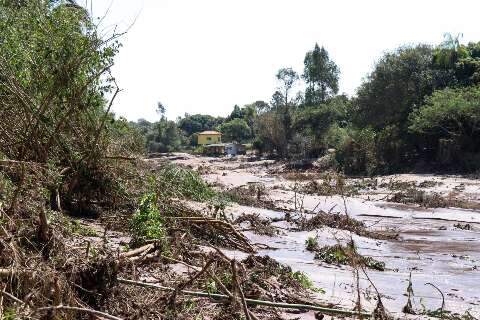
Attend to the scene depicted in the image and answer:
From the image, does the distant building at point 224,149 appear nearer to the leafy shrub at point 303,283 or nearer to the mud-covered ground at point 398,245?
the mud-covered ground at point 398,245

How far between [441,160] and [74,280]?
1273 inches

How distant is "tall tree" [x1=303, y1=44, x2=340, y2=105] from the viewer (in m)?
71.9

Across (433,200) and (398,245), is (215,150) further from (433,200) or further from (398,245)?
(398,245)

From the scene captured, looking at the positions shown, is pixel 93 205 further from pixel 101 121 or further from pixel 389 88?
pixel 389 88

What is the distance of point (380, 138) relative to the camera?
3822 cm

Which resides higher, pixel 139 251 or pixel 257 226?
pixel 139 251

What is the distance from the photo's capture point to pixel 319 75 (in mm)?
72438

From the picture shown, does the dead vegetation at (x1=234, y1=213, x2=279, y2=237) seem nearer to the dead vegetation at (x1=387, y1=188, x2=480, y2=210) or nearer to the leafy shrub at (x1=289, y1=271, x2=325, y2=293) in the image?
the leafy shrub at (x1=289, y1=271, x2=325, y2=293)

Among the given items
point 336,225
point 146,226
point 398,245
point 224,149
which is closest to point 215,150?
point 224,149

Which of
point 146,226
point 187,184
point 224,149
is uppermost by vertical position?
point 224,149

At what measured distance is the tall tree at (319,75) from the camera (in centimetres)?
7188

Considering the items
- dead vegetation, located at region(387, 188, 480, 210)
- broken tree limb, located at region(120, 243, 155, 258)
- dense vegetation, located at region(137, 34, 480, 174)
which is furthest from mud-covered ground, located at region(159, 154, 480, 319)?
dense vegetation, located at region(137, 34, 480, 174)

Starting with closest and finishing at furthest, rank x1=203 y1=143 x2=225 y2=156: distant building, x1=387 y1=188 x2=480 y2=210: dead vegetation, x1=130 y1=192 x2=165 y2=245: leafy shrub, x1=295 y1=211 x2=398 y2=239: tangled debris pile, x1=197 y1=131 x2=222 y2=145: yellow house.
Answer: x1=130 y1=192 x2=165 y2=245: leafy shrub, x1=295 y1=211 x2=398 y2=239: tangled debris pile, x1=387 y1=188 x2=480 y2=210: dead vegetation, x1=203 y1=143 x2=225 y2=156: distant building, x1=197 y1=131 x2=222 y2=145: yellow house

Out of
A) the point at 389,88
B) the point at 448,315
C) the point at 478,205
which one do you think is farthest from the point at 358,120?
the point at 448,315
